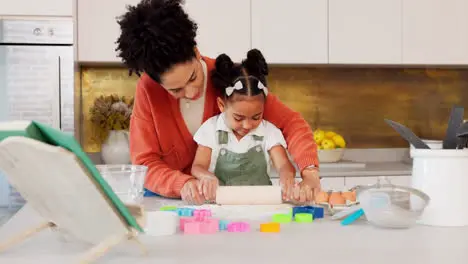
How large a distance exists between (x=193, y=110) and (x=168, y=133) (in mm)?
117

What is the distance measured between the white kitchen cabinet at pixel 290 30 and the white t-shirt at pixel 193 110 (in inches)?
44.9

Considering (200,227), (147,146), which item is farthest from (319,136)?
(200,227)

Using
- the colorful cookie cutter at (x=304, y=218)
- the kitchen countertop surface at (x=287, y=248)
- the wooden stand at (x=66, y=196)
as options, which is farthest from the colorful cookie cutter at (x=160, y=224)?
the colorful cookie cutter at (x=304, y=218)

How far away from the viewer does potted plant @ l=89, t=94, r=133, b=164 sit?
115 inches

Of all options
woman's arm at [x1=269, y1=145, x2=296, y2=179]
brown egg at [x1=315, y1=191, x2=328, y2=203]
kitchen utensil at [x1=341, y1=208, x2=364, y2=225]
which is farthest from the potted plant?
kitchen utensil at [x1=341, y1=208, x2=364, y2=225]

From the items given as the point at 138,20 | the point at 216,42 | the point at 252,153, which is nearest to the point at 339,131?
the point at 216,42

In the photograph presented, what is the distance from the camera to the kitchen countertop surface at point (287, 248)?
83 centimetres

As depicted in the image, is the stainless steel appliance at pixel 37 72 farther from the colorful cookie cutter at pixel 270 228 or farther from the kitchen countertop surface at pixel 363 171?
the colorful cookie cutter at pixel 270 228

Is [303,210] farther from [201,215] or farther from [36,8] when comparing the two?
[36,8]

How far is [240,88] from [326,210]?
1.85 feet

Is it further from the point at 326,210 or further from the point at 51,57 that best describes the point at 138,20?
the point at 51,57

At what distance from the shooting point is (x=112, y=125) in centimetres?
304

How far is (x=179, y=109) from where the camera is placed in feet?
5.94

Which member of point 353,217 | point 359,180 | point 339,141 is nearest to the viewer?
point 353,217
